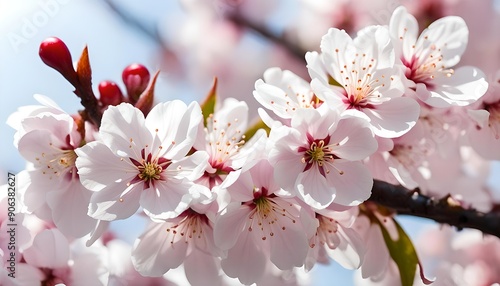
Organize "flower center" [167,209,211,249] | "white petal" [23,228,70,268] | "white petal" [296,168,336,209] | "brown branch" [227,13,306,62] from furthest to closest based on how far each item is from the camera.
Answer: "brown branch" [227,13,306,62]
"white petal" [23,228,70,268]
"flower center" [167,209,211,249]
"white petal" [296,168,336,209]

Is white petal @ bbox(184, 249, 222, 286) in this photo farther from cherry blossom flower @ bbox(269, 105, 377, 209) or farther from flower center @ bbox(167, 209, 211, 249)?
cherry blossom flower @ bbox(269, 105, 377, 209)

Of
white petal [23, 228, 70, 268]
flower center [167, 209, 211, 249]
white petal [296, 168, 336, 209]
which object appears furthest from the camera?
→ white petal [23, 228, 70, 268]

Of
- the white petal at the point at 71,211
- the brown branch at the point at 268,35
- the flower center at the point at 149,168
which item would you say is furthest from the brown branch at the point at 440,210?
Answer: the brown branch at the point at 268,35

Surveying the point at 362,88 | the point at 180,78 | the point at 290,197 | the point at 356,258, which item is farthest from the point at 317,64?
the point at 180,78

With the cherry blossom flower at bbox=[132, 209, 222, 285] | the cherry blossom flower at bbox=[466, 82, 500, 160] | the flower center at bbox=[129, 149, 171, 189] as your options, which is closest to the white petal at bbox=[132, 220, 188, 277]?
the cherry blossom flower at bbox=[132, 209, 222, 285]

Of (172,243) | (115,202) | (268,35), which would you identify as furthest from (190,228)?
(268,35)

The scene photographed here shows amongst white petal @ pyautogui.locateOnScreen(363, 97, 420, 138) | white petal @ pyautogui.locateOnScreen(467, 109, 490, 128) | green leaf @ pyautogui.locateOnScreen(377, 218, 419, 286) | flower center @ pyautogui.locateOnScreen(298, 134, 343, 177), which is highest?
white petal @ pyautogui.locateOnScreen(363, 97, 420, 138)

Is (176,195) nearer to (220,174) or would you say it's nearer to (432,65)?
(220,174)
